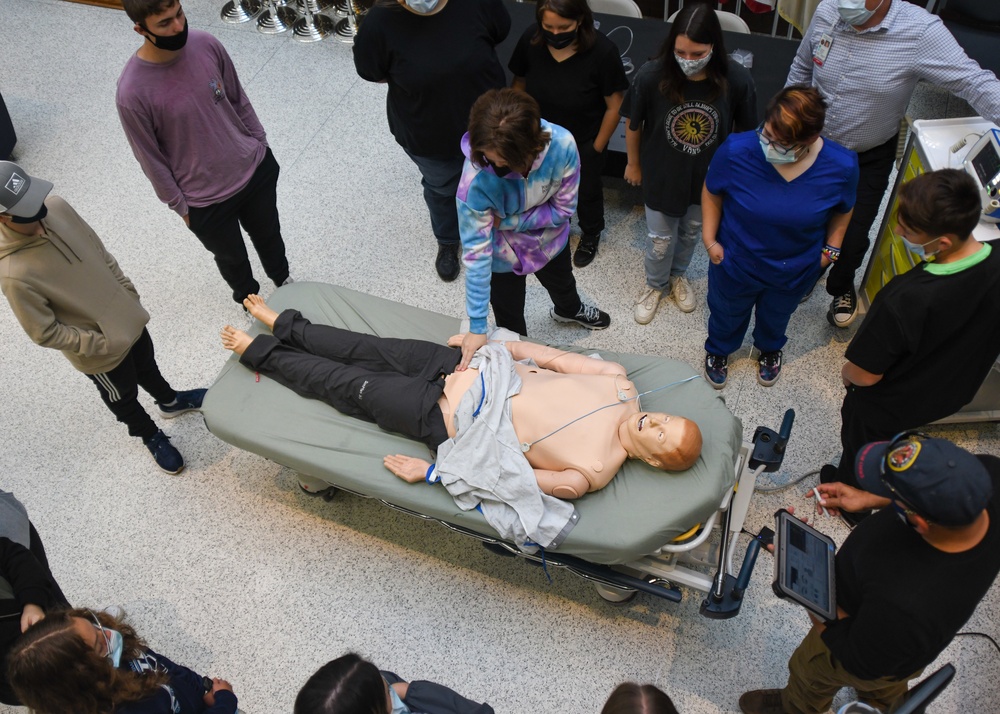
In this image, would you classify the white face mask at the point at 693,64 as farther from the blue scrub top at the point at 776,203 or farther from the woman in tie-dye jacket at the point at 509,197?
the woman in tie-dye jacket at the point at 509,197

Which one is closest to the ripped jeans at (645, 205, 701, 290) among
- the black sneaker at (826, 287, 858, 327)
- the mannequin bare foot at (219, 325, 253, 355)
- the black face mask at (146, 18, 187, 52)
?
the black sneaker at (826, 287, 858, 327)

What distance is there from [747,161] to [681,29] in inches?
18.2

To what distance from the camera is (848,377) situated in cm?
230

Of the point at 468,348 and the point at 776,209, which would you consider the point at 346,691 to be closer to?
the point at 468,348

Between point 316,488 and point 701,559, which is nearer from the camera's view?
point 701,559

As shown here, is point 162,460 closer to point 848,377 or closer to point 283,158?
point 283,158

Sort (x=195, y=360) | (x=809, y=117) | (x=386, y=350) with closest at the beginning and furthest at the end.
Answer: (x=809, y=117) < (x=386, y=350) < (x=195, y=360)

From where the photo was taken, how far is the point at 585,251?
361cm

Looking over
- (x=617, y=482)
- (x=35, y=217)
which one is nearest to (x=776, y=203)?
(x=617, y=482)

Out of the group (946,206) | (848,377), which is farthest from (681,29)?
(848,377)

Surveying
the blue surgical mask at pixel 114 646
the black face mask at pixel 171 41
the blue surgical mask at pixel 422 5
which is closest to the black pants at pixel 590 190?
the blue surgical mask at pixel 422 5

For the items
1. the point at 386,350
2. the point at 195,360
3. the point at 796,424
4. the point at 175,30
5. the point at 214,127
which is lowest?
the point at 195,360

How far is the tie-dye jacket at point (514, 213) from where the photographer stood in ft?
7.90

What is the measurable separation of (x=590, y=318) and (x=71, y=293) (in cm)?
192
